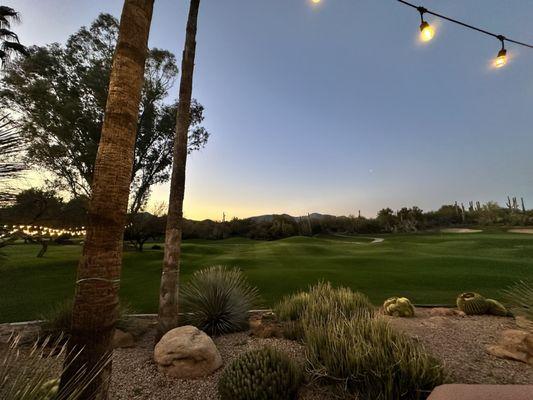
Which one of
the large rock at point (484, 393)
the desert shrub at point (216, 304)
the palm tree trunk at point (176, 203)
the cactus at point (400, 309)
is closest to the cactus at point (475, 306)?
the cactus at point (400, 309)

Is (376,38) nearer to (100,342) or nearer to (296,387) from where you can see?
(296,387)

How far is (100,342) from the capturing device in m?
2.45

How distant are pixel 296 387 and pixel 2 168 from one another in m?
4.27

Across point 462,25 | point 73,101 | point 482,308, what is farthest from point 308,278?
point 73,101

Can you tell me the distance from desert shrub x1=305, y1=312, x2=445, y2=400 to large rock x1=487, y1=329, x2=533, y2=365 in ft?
6.44

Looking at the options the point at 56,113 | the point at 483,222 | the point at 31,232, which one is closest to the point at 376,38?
the point at 31,232

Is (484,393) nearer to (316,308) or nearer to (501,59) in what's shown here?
(316,308)

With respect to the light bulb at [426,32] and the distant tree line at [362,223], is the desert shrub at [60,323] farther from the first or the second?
the distant tree line at [362,223]

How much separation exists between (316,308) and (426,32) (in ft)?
20.5

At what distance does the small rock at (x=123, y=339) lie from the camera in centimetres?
585

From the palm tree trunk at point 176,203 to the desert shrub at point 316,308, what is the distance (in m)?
2.49

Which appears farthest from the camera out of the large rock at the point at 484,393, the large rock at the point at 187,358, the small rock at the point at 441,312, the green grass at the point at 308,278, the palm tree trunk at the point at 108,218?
the green grass at the point at 308,278

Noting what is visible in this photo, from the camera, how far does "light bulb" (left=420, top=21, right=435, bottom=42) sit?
18.3ft

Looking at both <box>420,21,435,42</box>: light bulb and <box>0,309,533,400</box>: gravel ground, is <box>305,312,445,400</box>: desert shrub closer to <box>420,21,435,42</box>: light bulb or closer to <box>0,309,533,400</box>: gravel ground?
<box>0,309,533,400</box>: gravel ground
